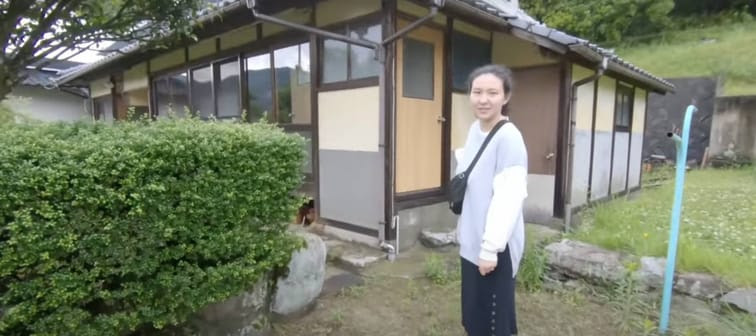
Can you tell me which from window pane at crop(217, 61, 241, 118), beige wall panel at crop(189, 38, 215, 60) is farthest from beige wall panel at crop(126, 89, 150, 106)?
window pane at crop(217, 61, 241, 118)

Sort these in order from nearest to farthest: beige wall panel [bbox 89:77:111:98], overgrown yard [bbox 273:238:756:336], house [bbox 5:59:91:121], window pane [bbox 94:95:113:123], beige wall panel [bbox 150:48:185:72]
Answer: overgrown yard [bbox 273:238:756:336], beige wall panel [bbox 150:48:185:72], beige wall panel [bbox 89:77:111:98], window pane [bbox 94:95:113:123], house [bbox 5:59:91:121]

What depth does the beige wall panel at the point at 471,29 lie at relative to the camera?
472 cm

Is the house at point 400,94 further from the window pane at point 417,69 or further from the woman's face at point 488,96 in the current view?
the woman's face at point 488,96

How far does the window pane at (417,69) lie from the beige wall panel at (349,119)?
0.41 m

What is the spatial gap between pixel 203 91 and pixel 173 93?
1.30 metres

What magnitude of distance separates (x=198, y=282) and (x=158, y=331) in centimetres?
41

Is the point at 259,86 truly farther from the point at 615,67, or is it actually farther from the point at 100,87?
the point at 100,87

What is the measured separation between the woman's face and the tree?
242 centimetres

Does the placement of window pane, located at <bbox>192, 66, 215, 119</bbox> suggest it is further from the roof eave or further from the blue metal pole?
the blue metal pole

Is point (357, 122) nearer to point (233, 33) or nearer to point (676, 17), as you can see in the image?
point (233, 33)

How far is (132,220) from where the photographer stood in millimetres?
1824

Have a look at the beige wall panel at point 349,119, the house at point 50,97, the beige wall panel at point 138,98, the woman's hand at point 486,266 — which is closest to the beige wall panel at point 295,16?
the beige wall panel at point 349,119

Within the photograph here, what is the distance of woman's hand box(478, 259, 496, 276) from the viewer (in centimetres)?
172

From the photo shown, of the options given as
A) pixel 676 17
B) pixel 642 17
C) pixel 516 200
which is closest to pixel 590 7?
pixel 642 17
